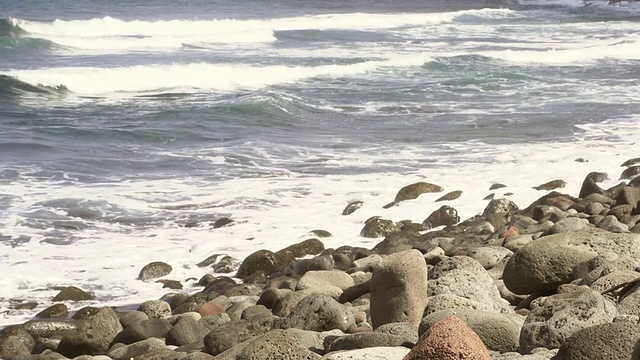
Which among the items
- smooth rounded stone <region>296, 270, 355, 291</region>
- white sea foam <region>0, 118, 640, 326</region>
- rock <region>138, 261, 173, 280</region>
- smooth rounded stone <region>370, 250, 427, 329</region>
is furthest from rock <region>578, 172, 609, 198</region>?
smooth rounded stone <region>370, 250, 427, 329</region>

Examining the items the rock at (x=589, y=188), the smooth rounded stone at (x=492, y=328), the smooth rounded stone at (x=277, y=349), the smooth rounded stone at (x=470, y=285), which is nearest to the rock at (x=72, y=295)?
the smooth rounded stone at (x=470, y=285)

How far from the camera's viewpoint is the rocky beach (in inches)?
167

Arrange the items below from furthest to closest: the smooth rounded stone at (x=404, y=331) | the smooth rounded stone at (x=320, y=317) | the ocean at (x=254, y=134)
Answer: the ocean at (x=254, y=134) → the smooth rounded stone at (x=320, y=317) → the smooth rounded stone at (x=404, y=331)

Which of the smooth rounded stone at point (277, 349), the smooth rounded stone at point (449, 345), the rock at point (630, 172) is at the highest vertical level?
the smooth rounded stone at point (449, 345)

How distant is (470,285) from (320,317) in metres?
0.87

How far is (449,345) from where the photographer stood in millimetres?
3445

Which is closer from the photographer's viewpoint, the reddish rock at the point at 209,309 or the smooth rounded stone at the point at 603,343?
the smooth rounded stone at the point at 603,343

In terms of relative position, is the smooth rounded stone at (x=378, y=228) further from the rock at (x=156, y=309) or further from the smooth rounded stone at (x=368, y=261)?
the rock at (x=156, y=309)

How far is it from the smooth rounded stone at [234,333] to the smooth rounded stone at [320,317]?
20 centimetres

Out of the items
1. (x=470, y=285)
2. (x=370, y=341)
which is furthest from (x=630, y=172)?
→ (x=370, y=341)

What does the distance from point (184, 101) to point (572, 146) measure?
9.42 m

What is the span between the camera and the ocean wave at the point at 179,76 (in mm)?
23062

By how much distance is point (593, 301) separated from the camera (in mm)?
4391

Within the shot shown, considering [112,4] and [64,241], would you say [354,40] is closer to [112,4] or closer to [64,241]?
[112,4]
